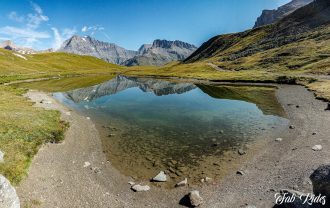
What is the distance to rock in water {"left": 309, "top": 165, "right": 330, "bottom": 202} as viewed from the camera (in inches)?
551

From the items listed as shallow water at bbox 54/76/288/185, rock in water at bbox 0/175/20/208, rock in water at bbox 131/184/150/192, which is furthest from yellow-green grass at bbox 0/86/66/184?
rock in water at bbox 131/184/150/192

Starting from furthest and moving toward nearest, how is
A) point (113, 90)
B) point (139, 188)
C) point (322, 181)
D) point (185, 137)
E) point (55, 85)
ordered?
1. point (55, 85)
2. point (113, 90)
3. point (185, 137)
4. point (139, 188)
5. point (322, 181)

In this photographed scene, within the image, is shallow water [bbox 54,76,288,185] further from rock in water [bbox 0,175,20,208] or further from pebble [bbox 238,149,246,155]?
rock in water [bbox 0,175,20,208]

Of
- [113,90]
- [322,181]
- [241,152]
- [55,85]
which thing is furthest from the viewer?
[55,85]

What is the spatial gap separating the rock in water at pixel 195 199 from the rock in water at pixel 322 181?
7.26m

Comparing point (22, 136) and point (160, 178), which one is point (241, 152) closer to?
point (160, 178)

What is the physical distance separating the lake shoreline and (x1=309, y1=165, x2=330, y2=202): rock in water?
3.34m

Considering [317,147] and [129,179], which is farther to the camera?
[317,147]

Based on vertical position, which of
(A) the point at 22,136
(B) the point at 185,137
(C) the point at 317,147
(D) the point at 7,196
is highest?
(D) the point at 7,196

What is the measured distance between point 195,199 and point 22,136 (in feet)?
67.1

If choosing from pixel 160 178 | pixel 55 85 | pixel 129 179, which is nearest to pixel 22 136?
pixel 129 179

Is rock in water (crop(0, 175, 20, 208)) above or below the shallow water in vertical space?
above

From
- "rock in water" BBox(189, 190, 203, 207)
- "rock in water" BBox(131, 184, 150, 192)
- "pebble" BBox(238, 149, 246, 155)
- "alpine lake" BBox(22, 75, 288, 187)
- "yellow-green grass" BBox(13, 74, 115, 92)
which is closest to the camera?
"rock in water" BBox(189, 190, 203, 207)

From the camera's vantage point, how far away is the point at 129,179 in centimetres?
2216
